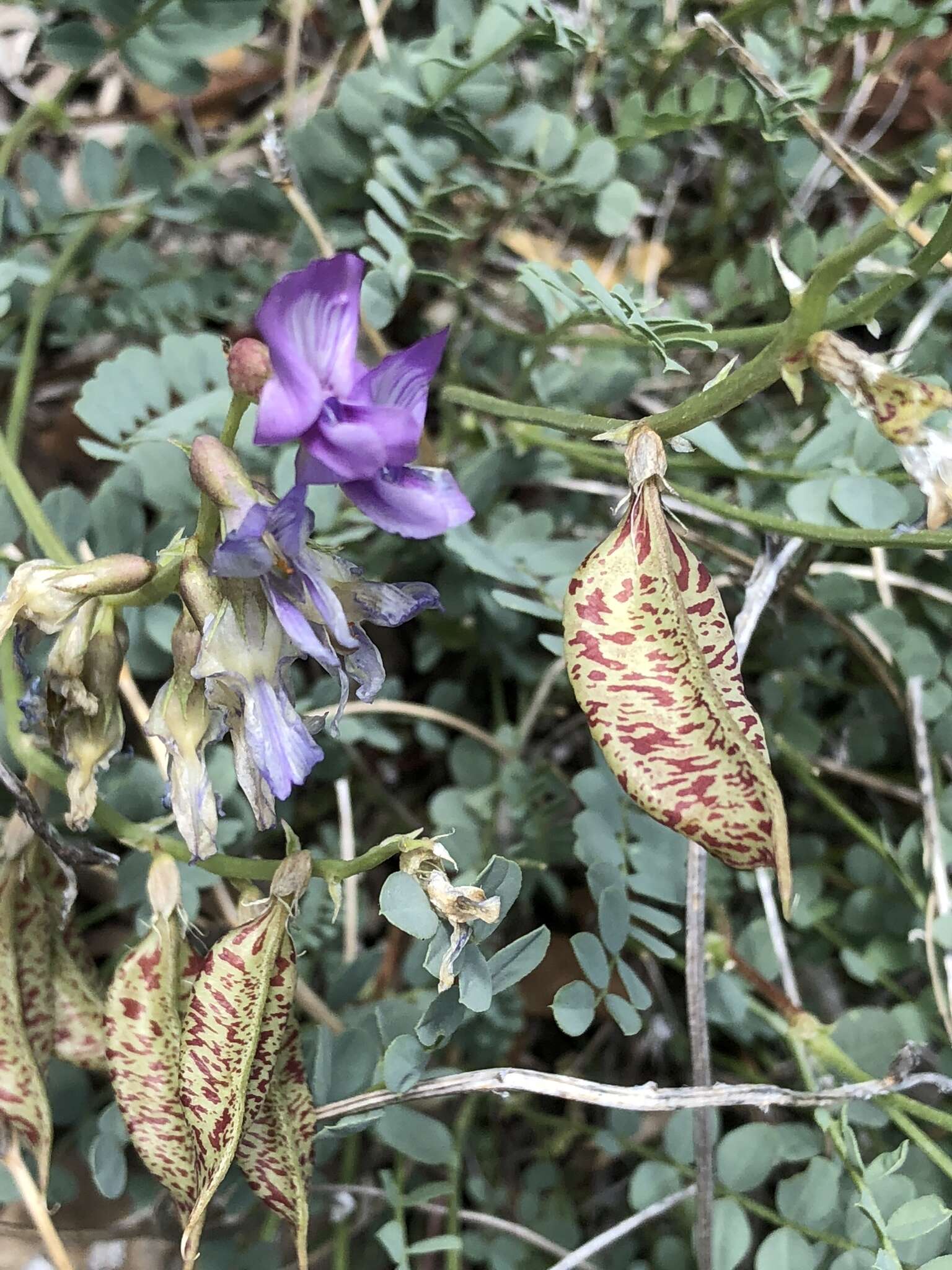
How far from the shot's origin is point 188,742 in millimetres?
604

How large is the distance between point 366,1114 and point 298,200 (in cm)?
70

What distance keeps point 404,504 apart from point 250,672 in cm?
12

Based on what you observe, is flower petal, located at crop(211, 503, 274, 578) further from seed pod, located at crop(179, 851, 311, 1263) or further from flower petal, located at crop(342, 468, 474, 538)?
seed pod, located at crop(179, 851, 311, 1263)

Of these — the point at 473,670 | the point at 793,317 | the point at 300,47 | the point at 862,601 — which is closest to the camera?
the point at 793,317

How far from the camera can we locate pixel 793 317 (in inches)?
20.5

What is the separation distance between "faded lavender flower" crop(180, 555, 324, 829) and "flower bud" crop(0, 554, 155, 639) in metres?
0.04

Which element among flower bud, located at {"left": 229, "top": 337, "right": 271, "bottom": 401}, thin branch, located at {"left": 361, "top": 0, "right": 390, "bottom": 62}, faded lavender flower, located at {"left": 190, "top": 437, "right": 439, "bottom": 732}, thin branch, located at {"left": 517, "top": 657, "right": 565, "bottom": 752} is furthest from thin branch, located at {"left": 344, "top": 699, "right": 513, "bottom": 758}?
thin branch, located at {"left": 361, "top": 0, "right": 390, "bottom": 62}

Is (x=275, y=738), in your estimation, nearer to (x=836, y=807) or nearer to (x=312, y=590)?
(x=312, y=590)

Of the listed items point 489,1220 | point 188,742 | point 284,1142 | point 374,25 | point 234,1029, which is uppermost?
point 374,25

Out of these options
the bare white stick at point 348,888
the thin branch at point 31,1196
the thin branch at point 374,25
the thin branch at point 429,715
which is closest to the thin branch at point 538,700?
the thin branch at point 429,715

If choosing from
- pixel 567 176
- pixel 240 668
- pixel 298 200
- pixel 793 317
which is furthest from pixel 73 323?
pixel 793 317

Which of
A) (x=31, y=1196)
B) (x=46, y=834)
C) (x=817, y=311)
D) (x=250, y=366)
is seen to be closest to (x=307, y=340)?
(x=250, y=366)

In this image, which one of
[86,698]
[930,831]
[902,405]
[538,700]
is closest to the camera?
[902,405]

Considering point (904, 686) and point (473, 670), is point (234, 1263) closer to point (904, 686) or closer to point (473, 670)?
point (473, 670)
